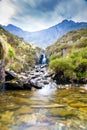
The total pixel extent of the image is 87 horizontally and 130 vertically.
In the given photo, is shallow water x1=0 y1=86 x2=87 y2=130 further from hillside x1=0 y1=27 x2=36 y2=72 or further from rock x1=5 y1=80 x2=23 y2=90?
hillside x1=0 y1=27 x2=36 y2=72

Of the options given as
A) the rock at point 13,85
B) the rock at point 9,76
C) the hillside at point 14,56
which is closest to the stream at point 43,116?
the rock at point 13,85

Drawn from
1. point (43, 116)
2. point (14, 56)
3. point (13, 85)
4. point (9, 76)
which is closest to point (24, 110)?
point (43, 116)

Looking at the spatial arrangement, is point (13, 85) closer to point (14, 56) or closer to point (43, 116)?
point (43, 116)

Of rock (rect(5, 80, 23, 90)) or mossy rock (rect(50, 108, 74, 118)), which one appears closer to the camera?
mossy rock (rect(50, 108, 74, 118))

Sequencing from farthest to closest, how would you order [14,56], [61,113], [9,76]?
1. [14,56]
2. [9,76]
3. [61,113]

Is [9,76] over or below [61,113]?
over

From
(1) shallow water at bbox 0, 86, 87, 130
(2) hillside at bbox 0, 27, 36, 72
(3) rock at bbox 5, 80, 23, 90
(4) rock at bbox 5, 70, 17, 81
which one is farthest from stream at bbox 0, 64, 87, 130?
(2) hillside at bbox 0, 27, 36, 72

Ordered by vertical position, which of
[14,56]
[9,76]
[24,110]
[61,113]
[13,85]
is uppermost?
[14,56]

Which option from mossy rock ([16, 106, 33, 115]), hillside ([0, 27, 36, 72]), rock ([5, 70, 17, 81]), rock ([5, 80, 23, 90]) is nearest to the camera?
mossy rock ([16, 106, 33, 115])

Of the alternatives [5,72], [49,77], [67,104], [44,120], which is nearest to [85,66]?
[49,77]

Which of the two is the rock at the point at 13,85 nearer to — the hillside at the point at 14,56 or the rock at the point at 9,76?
the rock at the point at 9,76

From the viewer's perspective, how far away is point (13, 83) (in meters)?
23.1

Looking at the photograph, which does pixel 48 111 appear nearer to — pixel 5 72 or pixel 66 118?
pixel 66 118

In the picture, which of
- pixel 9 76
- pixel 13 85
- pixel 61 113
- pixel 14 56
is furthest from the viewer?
pixel 14 56
